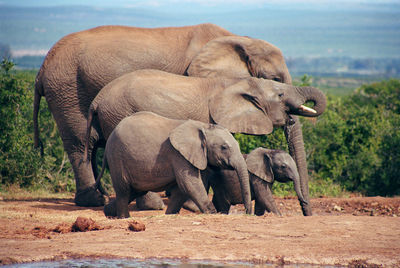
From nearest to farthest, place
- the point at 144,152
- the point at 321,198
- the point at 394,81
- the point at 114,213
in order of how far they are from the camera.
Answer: the point at 144,152 → the point at 114,213 → the point at 321,198 → the point at 394,81

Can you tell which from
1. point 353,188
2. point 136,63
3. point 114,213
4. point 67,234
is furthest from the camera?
point 353,188

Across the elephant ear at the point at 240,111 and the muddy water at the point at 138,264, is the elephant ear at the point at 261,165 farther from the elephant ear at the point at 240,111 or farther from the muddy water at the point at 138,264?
the muddy water at the point at 138,264

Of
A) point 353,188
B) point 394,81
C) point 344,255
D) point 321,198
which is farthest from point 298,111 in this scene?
point 394,81

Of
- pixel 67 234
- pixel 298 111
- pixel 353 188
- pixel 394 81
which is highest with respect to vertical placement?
pixel 298 111

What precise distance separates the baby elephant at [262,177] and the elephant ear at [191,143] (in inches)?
38.1

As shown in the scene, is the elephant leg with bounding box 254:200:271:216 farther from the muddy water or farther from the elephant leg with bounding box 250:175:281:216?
the muddy water

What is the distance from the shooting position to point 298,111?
1014 centimetres

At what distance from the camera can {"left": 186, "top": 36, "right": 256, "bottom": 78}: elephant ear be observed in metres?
11.1

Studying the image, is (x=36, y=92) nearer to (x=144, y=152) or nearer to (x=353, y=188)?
(x=144, y=152)

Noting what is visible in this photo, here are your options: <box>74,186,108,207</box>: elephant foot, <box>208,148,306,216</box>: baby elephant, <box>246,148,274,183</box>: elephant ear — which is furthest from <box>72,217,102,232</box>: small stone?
<box>74,186,108,207</box>: elephant foot

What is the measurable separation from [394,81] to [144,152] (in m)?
25.8

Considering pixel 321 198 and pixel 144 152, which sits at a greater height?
pixel 144 152

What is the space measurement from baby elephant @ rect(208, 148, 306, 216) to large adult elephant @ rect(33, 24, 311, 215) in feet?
3.65

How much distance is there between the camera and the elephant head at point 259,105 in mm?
10055
